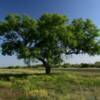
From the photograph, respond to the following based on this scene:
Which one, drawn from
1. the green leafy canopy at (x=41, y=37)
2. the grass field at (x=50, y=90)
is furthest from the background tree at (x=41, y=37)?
the grass field at (x=50, y=90)

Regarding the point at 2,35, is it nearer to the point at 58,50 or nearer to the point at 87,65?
the point at 58,50

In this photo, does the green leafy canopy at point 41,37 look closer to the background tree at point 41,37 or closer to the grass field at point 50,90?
the background tree at point 41,37

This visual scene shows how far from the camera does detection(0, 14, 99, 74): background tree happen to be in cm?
4756

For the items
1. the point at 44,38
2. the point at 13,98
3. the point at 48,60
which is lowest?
the point at 13,98

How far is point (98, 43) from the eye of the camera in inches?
2053

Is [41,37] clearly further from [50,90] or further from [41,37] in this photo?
[50,90]

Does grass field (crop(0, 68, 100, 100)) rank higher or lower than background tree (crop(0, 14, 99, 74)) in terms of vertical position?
lower

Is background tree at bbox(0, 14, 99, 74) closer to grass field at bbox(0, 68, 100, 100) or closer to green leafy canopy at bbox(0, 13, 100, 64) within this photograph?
green leafy canopy at bbox(0, 13, 100, 64)

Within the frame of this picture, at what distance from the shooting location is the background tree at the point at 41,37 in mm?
47562

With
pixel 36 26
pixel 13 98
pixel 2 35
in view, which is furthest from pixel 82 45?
pixel 13 98

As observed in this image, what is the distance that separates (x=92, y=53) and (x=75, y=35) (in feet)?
13.4

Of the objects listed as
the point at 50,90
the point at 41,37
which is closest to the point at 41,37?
the point at 41,37

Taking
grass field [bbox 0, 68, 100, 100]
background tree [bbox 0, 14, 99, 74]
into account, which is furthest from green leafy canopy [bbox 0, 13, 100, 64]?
grass field [bbox 0, 68, 100, 100]

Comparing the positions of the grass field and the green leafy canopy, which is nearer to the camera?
the grass field
